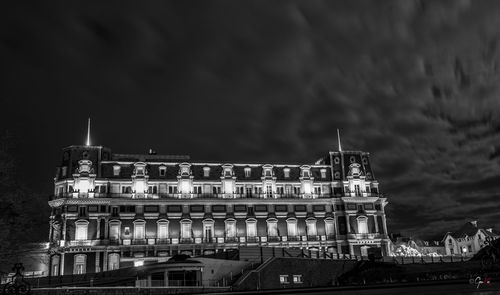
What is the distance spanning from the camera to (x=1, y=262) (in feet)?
91.1

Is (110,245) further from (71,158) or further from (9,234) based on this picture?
(9,234)

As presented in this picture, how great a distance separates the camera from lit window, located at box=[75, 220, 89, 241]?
6994 centimetres

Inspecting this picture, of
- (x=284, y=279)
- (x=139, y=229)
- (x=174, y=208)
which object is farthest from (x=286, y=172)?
(x=284, y=279)

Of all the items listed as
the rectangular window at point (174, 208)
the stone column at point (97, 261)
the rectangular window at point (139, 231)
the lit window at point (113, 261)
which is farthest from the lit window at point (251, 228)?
the stone column at point (97, 261)

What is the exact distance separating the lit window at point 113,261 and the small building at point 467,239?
75484 mm

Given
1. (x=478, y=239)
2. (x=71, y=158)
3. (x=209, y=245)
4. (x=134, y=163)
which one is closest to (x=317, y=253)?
(x=209, y=245)

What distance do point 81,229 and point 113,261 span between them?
6615 millimetres

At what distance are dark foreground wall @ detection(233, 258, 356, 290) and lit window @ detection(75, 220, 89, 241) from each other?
34.6m

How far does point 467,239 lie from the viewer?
112 metres

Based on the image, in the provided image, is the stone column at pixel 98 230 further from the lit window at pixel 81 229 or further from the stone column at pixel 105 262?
the stone column at pixel 105 262

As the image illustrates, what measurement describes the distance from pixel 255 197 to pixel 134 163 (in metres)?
20.3

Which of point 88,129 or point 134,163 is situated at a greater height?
point 88,129

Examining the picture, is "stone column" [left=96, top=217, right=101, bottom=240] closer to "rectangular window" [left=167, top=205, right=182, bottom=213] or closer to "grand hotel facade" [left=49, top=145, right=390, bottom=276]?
"grand hotel facade" [left=49, top=145, right=390, bottom=276]

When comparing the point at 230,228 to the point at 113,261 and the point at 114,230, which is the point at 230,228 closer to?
the point at 114,230
